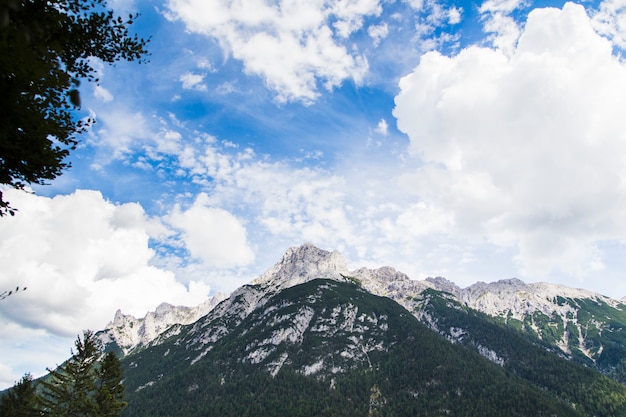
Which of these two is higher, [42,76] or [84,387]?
[42,76]

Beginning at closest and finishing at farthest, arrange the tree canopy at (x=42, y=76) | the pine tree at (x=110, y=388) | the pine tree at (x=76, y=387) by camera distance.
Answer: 1. the tree canopy at (x=42, y=76)
2. the pine tree at (x=76, y=387)
3. the pine tree at (x=110, y=388)

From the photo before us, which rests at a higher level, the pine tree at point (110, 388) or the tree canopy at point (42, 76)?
the tree canopy at point (42, 76)

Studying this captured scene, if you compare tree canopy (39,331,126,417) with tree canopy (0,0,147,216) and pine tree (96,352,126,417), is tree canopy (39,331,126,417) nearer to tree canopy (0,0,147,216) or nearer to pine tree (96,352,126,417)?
pine tree (96,352,126,417)

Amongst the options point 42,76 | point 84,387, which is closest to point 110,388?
point 84,387

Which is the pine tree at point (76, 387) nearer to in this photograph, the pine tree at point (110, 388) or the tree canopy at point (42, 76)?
the pine tree at point (110, 388)

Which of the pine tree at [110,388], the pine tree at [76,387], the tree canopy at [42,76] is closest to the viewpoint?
the tree canopy at [42,76]

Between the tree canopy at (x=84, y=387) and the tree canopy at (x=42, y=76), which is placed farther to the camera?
the tree canopy at (x=84, y=387)

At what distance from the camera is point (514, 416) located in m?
183

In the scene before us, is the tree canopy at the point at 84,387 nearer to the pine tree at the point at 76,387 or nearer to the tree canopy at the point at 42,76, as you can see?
the pine tree at the point at 76,387

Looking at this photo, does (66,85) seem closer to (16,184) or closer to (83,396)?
(16,184)

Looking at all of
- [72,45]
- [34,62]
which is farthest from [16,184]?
[72,45]

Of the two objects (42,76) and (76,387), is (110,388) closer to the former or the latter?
(76,387)

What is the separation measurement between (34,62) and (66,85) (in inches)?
117

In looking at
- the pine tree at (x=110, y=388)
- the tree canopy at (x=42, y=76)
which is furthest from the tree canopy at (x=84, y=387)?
the tree canopy at (x=42, y=76)
